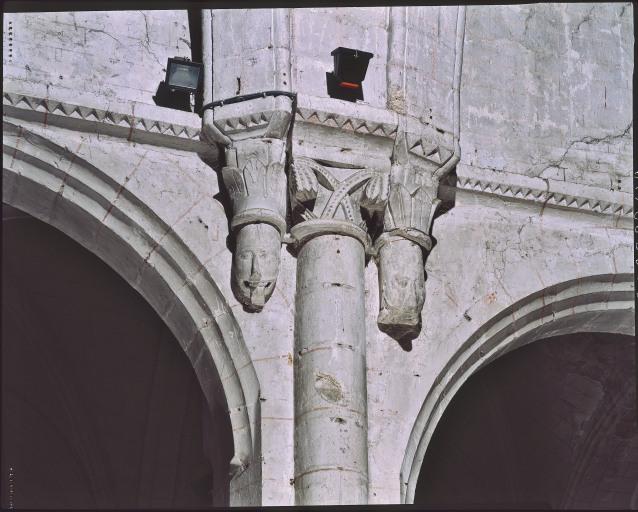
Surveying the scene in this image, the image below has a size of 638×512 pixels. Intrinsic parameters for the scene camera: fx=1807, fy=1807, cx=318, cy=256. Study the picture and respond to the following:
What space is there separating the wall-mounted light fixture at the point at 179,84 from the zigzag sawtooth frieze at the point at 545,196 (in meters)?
1.45

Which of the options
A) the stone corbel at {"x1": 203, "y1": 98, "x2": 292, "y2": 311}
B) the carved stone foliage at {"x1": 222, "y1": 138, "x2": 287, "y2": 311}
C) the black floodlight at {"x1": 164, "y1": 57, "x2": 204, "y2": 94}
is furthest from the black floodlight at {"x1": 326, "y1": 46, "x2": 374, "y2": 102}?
the black floodlight at {"x1": 164, "y1": 57, "x2": 204, "y2": 94}

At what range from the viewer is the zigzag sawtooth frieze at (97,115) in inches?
340

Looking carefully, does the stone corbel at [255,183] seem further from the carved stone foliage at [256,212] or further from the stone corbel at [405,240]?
the stone corbel at [405,240]

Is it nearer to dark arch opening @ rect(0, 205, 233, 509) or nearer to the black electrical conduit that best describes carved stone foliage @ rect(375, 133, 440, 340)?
the black electrical conduit

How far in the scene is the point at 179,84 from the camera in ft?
29.1

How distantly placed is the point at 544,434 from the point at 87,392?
3.16 meters

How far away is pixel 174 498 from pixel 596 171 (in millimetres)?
4146

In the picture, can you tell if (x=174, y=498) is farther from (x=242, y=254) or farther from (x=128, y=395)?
(x=242, y=254)

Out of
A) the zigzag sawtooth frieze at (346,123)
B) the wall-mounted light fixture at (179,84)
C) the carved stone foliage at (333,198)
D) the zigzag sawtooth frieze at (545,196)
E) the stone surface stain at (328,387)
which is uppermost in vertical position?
the wall-mounted light fixture at (179,84)

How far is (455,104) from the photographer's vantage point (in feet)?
30.3

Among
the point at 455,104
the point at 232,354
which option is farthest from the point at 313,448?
the point at 455,104

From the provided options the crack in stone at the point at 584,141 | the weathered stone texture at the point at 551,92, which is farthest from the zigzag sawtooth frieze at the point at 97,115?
the crack in stone at the point at 584,141

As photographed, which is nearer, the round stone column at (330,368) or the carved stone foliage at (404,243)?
the round stone column at (330,368)

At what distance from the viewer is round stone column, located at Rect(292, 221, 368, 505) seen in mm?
8031
